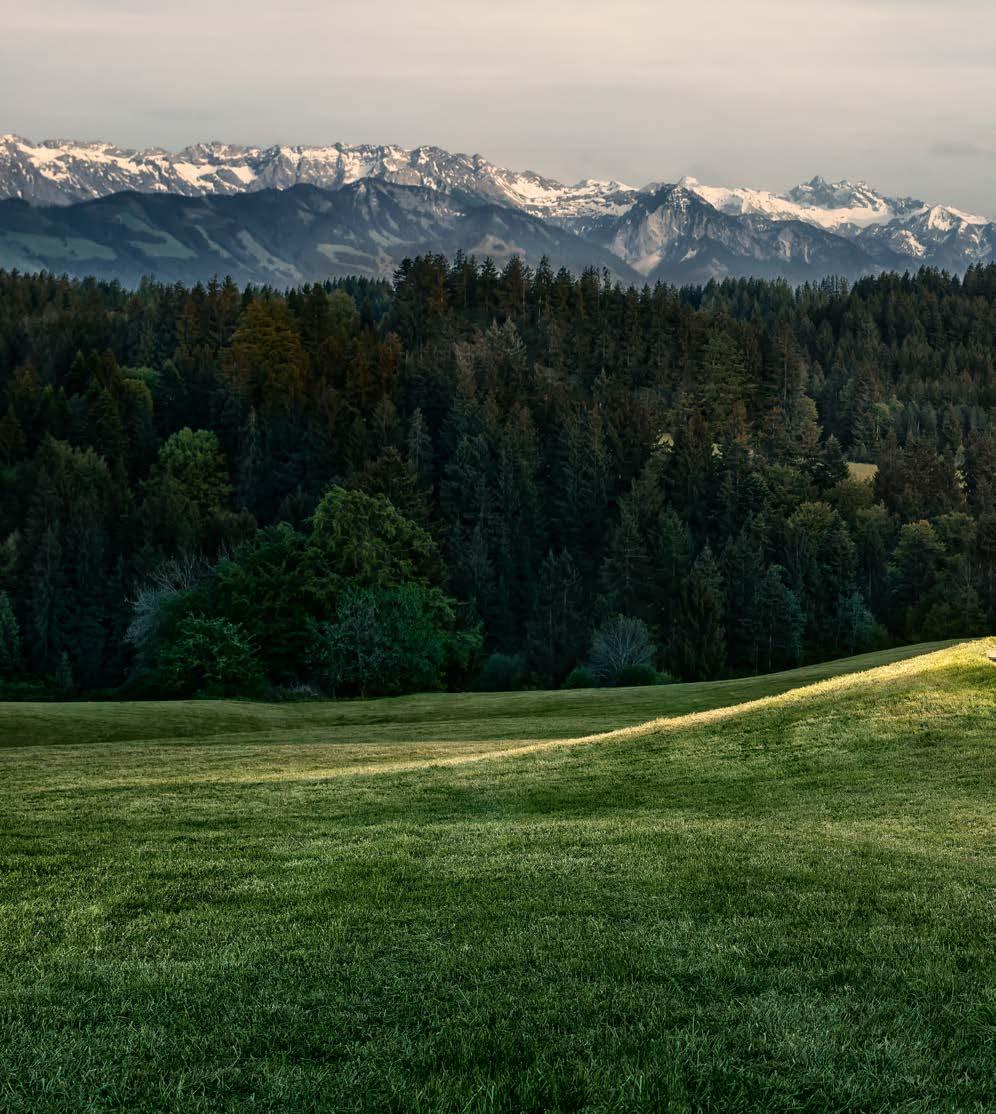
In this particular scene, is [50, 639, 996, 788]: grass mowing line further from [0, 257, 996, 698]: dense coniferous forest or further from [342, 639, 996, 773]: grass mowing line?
[0, 257, 996, 698]: dense coniferous forest

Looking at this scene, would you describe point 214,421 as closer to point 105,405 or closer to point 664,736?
point 105,405

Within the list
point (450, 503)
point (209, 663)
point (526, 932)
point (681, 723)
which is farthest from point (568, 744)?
point (450, 503)

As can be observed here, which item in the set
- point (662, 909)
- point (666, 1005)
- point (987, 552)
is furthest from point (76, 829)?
point (987, 552)

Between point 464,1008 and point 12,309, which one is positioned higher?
point 12,309

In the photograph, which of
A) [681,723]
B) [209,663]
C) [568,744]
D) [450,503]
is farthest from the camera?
[450,503]

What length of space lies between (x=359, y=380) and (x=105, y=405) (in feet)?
107

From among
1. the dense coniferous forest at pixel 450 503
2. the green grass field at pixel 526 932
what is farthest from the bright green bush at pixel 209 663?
the green grass field at pixel 526 932

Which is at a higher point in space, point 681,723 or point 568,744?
point 681,723

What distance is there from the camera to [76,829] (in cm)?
1961

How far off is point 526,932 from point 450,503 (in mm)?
119063

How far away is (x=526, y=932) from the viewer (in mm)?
12438

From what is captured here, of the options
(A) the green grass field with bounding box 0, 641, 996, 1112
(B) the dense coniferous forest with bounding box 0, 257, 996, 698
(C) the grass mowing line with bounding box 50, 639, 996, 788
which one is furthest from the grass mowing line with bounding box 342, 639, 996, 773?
(B) the dense coniferous forest with bounding box 0, 257, 996, 698

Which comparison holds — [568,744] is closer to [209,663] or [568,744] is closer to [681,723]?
[681,723]

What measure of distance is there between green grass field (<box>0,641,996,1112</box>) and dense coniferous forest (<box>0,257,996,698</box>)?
57089 mm
